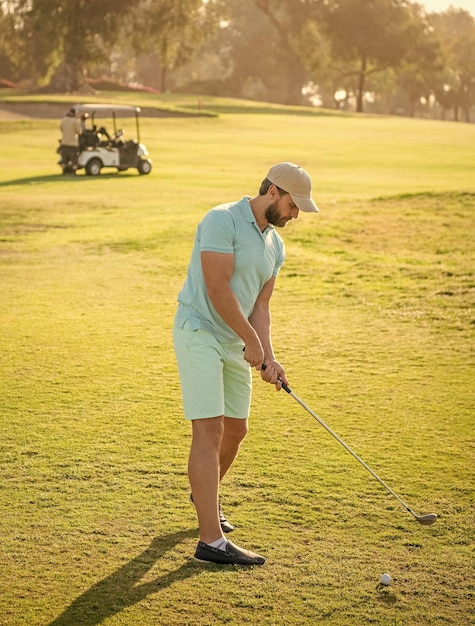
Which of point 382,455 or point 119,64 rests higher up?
point 119,64

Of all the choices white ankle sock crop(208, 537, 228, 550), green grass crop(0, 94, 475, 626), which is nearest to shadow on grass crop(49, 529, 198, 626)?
green grass crop(0, 94, 475, 626)

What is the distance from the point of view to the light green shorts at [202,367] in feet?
17.1

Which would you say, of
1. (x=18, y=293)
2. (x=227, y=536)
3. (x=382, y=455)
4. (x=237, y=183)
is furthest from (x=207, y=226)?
(x=237, y=183)

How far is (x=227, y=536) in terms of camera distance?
5.58m

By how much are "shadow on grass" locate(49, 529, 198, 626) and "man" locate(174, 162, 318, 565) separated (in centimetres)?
24

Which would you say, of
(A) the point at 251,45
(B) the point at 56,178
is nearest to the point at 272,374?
(B) the point at 56,178

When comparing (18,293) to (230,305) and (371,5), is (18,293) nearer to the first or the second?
(230,305)

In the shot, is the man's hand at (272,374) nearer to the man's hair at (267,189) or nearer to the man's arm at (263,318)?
the man's arm at (263,318)

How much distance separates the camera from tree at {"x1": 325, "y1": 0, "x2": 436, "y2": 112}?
85625 millimetres

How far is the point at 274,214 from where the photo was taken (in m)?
5.29

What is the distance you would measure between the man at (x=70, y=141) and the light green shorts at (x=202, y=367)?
80.2 ft

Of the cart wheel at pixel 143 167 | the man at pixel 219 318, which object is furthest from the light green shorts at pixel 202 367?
the cart wheel at pixel 143 167

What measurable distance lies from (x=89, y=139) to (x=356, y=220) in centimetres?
1295

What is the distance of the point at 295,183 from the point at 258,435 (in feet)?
9.08
